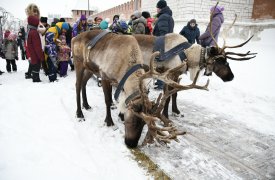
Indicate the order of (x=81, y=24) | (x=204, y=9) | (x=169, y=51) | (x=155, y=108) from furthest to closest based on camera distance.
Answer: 1. (x=204, y=9)
2. (x=81, y=24)
3. (x=169, y=51)
4. (x=155, y=108)

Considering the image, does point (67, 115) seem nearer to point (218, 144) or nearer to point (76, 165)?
point (76, 165)

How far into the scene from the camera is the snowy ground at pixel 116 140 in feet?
8.62

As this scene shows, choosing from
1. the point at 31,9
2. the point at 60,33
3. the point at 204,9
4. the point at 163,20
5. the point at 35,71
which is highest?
the point at 204,9

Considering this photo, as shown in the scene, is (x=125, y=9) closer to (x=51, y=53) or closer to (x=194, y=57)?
(x=51, y=53)

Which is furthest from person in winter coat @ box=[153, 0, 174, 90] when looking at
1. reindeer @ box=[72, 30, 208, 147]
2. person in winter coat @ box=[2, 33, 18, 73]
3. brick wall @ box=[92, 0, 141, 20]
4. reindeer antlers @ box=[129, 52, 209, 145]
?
brick wall @ box=[92, 0, 141, 20]

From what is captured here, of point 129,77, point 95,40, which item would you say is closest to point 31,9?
point 95,40

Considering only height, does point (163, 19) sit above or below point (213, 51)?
above

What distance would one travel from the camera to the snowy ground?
103 inches

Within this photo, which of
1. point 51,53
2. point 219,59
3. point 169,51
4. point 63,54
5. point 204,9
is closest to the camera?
point 169,51

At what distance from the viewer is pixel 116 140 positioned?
10.8ft

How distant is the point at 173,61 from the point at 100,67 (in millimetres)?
1233

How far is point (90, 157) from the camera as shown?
283 centimetres

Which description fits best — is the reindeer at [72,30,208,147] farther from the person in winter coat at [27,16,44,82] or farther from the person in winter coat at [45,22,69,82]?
the person in winter coat at [45,22,69,82]

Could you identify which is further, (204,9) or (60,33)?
(204,9)
